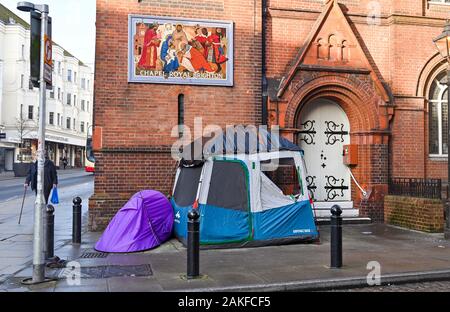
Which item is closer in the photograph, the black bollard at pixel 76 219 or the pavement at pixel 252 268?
the pavement at pixel 252 268

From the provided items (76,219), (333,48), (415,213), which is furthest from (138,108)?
(415,213)

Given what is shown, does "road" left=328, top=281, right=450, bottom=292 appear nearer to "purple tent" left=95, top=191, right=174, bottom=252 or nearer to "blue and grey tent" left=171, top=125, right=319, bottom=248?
"blue and grey tent" left=171, top=125, right=319, bottom=248

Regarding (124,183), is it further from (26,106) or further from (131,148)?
(26,106)

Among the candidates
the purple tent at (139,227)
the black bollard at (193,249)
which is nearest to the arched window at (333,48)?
the purple tent at (139,227)

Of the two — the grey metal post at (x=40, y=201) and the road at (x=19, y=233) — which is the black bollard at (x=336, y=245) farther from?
the road at (x=19, y=233)

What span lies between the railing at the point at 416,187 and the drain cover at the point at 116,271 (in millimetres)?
7906

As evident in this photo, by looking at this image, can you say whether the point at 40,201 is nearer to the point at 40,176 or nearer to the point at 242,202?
the point at 40,176

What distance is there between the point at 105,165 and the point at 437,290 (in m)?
8.16

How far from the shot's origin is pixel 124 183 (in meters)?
12.3

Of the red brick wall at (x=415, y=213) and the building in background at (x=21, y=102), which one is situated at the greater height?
the building in background at (x=21, y=102)

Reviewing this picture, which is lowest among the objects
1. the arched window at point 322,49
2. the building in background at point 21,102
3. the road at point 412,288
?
the road at point 412,288

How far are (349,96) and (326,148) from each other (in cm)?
166

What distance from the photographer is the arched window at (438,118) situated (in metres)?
14.9

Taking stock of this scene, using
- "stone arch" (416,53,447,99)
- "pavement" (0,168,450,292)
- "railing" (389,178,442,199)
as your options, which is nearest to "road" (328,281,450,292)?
"pavement" (0,168,450,292)
